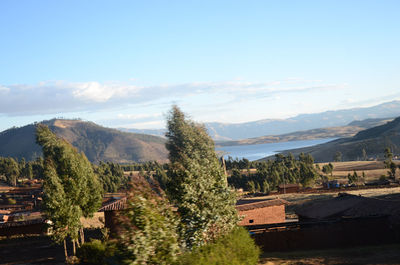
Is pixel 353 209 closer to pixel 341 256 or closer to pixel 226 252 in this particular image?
pixel 341 256

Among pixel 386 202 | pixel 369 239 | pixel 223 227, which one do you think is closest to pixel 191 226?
pixel 223 227

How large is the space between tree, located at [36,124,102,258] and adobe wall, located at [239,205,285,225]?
53.6 ft

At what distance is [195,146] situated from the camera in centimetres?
3738

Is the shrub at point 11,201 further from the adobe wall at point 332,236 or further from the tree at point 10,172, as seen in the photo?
the adobe wall at point 332,236

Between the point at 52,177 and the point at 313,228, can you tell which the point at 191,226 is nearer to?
the point at 313,228

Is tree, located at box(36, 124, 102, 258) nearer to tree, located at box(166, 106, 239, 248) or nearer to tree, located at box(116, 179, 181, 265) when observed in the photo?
tree, located at box(166, 106, 239, 248)

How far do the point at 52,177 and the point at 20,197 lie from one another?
235ft

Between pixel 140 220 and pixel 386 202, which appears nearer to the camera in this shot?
pixel 140 220

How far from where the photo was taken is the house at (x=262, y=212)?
3806 centimetres

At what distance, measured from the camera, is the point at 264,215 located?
38.8 metres

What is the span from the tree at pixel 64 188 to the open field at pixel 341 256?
17.8 metres

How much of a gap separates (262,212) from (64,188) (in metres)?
20.4

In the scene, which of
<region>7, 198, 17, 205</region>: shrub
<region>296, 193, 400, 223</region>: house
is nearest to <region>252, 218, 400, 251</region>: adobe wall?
<region>296, 193, 400, 223</region>: house

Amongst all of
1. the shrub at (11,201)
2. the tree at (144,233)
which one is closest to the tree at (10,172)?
the shrub at (11,201)
